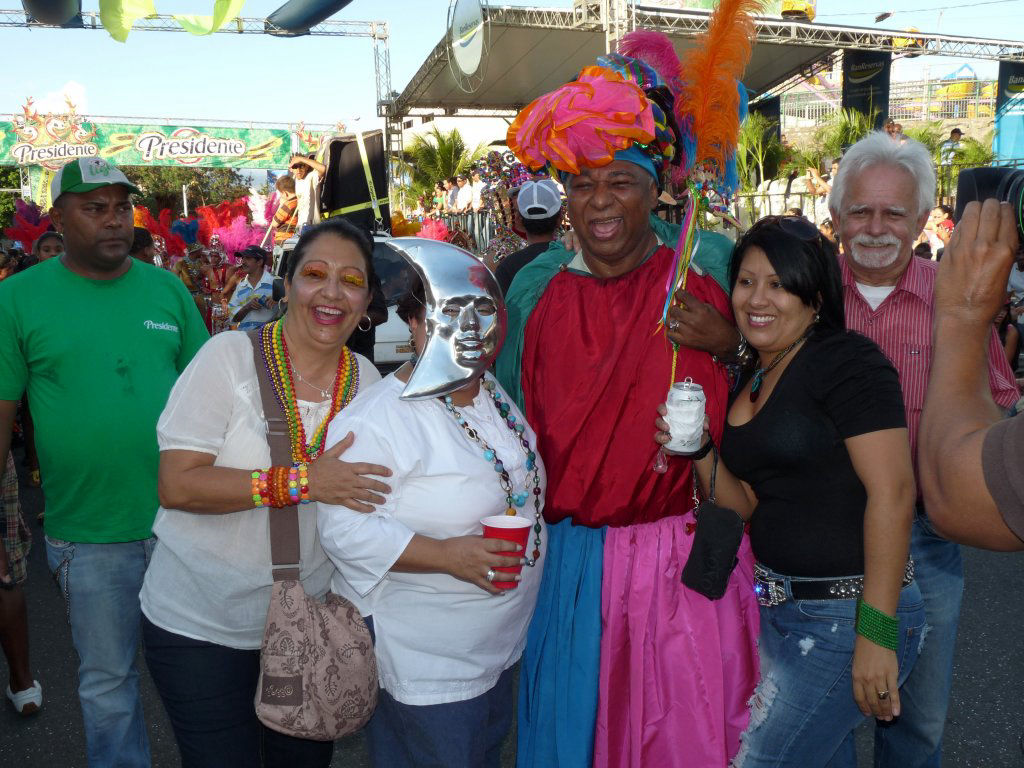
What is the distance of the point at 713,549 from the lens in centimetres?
207

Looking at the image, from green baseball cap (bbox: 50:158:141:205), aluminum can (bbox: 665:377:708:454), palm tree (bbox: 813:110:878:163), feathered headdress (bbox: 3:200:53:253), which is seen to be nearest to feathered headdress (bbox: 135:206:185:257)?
feathered headdress (bbox: 3:200:53:253)

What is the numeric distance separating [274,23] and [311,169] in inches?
105

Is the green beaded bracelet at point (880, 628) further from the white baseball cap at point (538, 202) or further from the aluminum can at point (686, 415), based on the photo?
the white baseball cap at point (538, 202)

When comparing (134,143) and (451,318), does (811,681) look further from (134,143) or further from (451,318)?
(134,143)

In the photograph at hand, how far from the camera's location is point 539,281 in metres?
2.62

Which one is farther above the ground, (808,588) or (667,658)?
(808,588)

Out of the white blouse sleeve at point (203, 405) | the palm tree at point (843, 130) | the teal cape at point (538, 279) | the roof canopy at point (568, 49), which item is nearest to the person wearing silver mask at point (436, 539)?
the white blouse sleeve at point (203, 405)

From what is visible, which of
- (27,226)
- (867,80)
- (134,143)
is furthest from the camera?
(134,143)

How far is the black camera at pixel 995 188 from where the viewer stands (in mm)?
1254

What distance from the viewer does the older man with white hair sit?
→ 2.29 metres

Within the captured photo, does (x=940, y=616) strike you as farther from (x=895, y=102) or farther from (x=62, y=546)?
(x=895, y=102)

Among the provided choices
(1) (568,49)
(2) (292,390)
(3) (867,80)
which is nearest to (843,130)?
(3) (867,80)

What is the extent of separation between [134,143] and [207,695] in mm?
27873

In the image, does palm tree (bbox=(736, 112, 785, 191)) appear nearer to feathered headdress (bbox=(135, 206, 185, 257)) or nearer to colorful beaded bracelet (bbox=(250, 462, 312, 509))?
feathered headdress (bbox=(135, 206, 185, 257))
